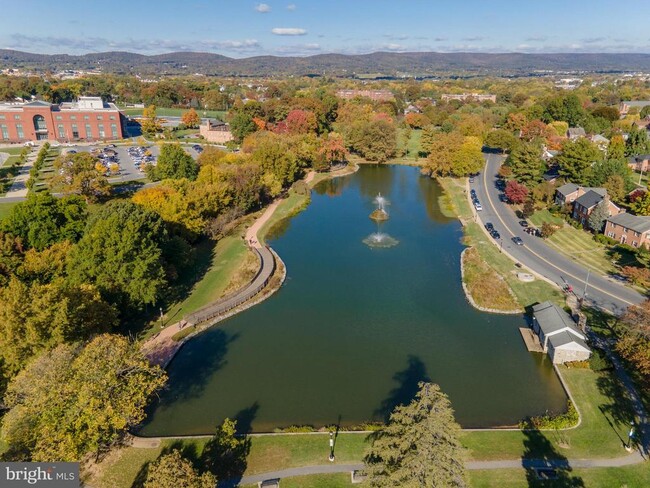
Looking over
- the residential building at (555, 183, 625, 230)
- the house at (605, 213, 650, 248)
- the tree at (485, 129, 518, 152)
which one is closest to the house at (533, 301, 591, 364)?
the house at (605, 213, 650, 248)

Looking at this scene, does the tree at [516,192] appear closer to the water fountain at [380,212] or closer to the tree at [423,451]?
the water fountain at [380,212]

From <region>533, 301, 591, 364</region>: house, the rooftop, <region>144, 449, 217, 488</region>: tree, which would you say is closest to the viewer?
<region>144, 449, 217, 488</region>: tree

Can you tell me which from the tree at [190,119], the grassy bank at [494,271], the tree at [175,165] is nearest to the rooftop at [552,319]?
the grassy bank at [494,271]

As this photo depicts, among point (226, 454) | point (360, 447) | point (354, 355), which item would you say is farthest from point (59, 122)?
point (360, 447)

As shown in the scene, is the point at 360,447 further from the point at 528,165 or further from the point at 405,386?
the point at 528,165

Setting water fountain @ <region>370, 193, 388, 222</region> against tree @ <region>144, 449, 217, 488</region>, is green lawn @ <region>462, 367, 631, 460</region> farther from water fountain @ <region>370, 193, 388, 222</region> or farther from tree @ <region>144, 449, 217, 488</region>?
water fountain @ <region>370, 193, 388, 222</region>

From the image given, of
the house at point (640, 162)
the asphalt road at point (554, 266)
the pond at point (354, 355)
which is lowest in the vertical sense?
the pond at point (354, 355)
